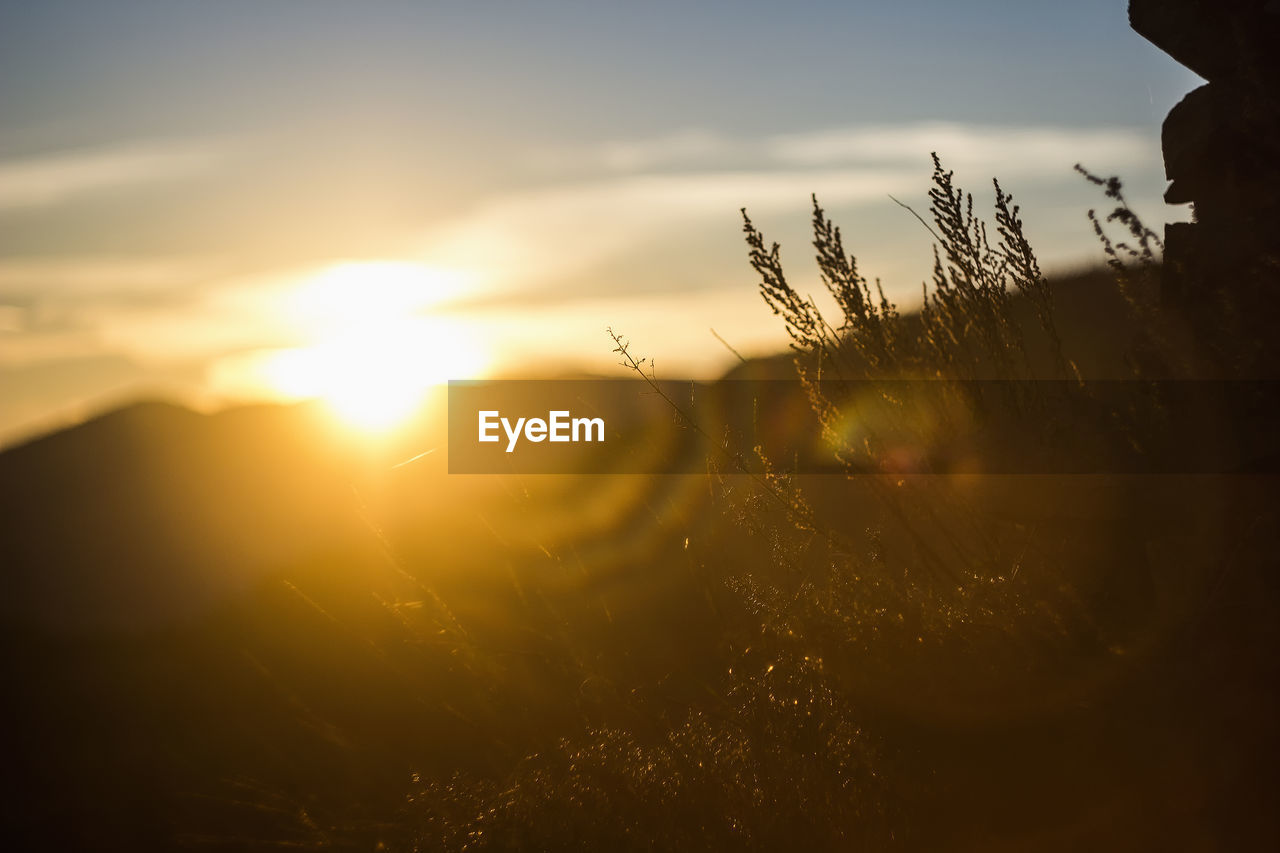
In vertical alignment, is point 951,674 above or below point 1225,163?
below

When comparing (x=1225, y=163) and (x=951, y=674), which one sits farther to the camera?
(x=1225, y=163)

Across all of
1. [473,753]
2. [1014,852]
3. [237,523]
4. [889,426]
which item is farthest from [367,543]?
[1014,852]

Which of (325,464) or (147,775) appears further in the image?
(325,464)

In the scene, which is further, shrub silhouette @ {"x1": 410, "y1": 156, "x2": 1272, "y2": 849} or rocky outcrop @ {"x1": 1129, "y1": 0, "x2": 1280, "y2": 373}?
rocky outcrop @ {"x1": 1129, "y1": 0, "x2": 1280, "y2": 373}

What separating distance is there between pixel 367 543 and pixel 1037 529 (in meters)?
3.59

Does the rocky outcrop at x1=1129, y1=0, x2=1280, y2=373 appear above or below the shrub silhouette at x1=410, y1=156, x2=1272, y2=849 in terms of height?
above

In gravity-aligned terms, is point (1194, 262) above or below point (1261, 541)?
above

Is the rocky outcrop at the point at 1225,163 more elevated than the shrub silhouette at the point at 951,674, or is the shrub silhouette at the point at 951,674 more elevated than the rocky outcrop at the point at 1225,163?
the rocky outcrop at the point at 1225,163

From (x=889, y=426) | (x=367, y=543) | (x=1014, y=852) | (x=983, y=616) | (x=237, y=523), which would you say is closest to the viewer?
→ (x=1014, y=852)

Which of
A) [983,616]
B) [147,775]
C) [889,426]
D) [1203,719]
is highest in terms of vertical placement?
[889,426]

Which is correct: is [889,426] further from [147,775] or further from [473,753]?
[147,775]

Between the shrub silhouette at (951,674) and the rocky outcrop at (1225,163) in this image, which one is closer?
the shrub silhouette at (951,674)

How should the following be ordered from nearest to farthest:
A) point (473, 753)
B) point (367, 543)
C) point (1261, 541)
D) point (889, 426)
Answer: point (1261, 541), point (889, 426), point (473, 753), point (367, 543)

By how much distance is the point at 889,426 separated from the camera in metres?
2.80
